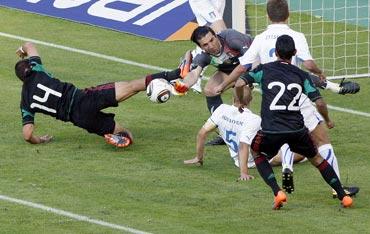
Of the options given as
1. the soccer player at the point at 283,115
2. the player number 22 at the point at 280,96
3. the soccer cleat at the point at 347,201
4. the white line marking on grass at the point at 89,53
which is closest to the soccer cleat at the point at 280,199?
the soccer player at the point at 283,115

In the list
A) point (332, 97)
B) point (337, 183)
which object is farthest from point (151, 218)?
point (332, 97)

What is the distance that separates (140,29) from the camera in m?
22.8

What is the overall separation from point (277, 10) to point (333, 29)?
26.2 feet

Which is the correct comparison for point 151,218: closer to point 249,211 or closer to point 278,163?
point 249,211

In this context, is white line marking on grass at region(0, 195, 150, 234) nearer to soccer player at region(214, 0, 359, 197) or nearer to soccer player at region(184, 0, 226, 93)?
soccer player at region(214, 0, 359, 197)

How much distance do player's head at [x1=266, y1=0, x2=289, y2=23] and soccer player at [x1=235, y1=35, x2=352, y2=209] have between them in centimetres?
107

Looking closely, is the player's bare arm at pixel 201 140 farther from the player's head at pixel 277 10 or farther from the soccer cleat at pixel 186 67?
the player's head at pixel 277 10

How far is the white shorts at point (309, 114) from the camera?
574 inches

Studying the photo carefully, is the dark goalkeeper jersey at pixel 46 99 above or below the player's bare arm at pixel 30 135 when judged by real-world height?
above

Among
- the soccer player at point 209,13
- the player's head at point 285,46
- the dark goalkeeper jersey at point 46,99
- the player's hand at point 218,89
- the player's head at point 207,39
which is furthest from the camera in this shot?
the soccer player at point 209,13

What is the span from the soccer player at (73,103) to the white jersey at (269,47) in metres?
2.13

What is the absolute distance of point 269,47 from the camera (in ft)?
49.4

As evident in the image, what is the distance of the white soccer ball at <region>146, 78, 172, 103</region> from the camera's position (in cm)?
1648

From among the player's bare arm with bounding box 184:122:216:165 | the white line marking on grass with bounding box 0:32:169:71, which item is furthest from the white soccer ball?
the white line marking on grass with bounding box 0:32:169:71
